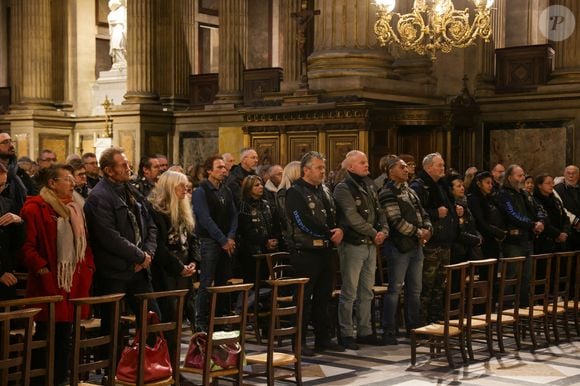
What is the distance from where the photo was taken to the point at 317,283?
30.7 ft

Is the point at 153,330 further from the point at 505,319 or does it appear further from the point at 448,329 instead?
the point at 505,319

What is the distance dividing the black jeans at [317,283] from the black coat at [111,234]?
214 cm

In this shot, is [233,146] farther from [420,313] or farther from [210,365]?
[210,365]

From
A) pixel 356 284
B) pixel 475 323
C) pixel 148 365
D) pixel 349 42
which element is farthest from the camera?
pixel 349 42

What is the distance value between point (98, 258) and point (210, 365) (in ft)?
4.32

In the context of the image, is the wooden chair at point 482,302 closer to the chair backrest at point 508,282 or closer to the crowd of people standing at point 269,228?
the chair backrest at point 508,282

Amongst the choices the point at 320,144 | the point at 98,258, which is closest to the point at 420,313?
the point at 98,258

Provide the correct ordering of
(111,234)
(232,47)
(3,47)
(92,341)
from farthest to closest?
1. (3,47)
2. (232,47)
3. (111,234)
4. (92,341)

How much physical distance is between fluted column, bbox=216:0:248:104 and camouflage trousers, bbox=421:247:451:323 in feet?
38.0

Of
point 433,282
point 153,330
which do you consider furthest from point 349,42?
point 153,330

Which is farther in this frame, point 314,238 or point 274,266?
point 274,266

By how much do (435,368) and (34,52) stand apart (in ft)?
58.7

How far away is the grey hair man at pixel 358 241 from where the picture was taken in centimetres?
943

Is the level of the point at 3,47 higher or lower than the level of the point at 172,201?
higher
